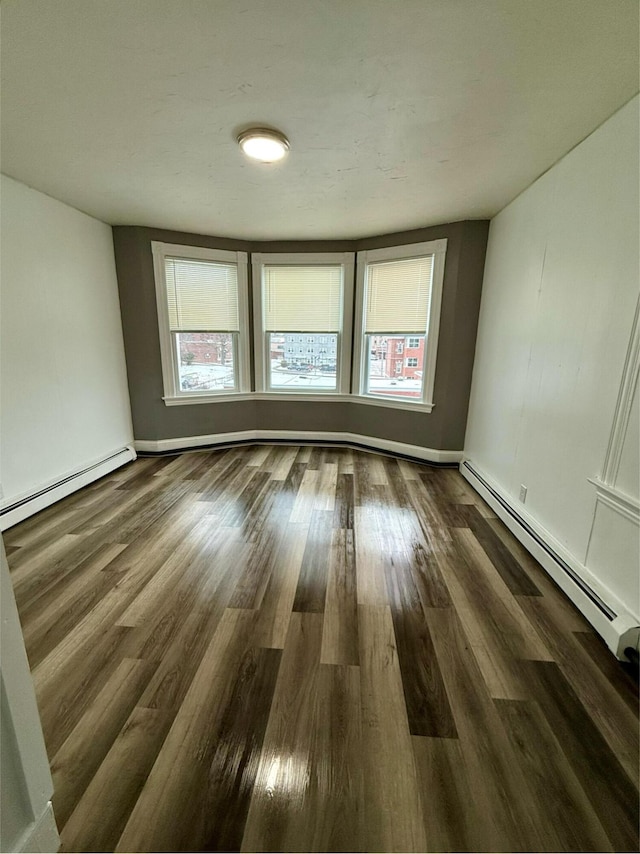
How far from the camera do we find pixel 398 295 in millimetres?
3852

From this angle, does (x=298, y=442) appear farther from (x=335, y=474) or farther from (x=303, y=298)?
(x=303, y=298)

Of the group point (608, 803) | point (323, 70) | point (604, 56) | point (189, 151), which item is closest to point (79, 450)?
point (189, 151)

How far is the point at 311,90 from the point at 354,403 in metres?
3.17

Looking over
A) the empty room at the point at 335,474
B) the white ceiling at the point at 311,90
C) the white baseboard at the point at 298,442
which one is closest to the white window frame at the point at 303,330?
the empty room at the point at 335,474

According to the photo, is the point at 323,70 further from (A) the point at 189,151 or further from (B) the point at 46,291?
(B) the point at 46,291

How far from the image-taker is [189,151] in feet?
6.96

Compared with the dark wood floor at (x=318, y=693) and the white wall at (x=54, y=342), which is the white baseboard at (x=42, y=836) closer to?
the dark wood floor at (x=318, y=693)

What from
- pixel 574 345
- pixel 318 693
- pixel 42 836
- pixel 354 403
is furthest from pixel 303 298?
pixel 42 836

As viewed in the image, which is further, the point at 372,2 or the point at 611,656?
the point at 611,656

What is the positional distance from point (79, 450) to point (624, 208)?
437 cm

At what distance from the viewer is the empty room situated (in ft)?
3.50

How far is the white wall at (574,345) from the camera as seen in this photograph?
1.65 metres

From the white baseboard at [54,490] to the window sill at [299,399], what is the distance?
92cm

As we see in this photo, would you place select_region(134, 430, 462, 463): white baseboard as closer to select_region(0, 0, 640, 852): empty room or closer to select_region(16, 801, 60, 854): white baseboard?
select_region(0, 0, 640, 852): empty room
